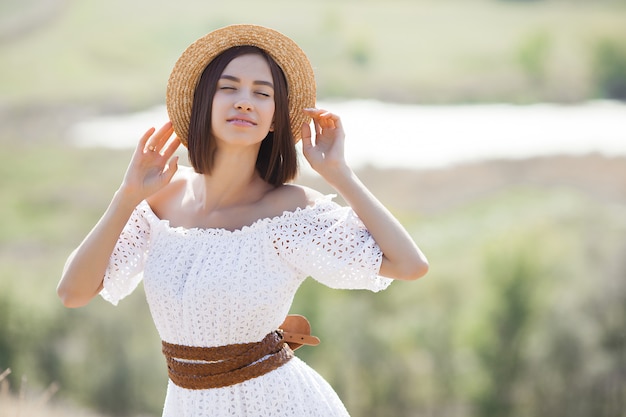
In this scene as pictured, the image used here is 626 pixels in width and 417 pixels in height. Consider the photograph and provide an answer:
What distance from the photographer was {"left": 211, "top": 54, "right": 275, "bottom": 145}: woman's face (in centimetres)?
198

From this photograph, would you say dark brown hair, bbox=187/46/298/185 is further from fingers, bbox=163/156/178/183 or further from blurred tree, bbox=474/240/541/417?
blurred tree, bbox=474/240/541/417

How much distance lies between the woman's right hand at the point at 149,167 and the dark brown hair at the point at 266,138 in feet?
0.26

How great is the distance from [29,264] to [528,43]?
16.4 metres

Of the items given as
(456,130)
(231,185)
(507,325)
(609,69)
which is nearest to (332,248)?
(231,185)

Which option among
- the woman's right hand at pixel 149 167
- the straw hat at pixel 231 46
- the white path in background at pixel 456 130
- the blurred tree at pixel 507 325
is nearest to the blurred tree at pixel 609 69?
the white path in background at pixel 456 130

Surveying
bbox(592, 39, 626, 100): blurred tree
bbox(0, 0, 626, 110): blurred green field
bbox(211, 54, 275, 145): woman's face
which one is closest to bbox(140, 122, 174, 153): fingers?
bbox(211, 54, 275, 145): woman's face

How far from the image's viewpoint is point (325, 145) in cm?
200

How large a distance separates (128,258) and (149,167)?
234mm

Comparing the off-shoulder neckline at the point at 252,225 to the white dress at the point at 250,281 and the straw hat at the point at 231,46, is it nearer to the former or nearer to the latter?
the white dress at the point at 250,281

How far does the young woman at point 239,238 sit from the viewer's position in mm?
1928

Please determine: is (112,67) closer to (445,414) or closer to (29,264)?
(29,264)

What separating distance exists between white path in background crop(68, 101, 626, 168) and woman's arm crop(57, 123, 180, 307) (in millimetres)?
19842

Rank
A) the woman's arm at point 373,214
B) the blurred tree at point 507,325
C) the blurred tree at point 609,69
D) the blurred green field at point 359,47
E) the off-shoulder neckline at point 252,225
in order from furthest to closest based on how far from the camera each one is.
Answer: the blurred tree at point 609,69 → the blurred green field at point 359,47 → the blurred tree at point 507,325 → the off-shoulder neckline at point 252,225 → the woman's arm at point 373,214

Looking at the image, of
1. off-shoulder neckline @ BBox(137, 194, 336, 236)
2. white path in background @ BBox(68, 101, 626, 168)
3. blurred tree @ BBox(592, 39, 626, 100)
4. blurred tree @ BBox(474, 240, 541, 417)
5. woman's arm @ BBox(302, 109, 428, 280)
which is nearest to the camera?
woman's arm @ BBox(302, 109, 428, 280)
